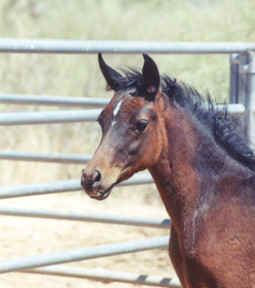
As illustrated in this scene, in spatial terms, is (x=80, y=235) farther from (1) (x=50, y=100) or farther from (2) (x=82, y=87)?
(2) (x=82, y=87)

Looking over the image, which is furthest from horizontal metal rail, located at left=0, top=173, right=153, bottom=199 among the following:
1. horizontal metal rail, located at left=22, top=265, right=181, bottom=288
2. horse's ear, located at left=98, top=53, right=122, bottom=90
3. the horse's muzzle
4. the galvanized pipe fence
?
the horse's muzzle

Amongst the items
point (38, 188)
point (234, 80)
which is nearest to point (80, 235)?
point (38, 188)

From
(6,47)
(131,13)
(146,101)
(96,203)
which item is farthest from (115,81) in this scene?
(131,13)

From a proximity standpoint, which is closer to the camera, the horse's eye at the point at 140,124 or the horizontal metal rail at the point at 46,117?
the horse's eye at the point at 140,124

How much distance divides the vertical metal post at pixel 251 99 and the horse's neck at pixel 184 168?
84 centimetres

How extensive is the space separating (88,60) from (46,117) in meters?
5.84

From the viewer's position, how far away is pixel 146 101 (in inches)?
129

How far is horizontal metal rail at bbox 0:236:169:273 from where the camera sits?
12.8ft

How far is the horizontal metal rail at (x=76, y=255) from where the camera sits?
12.8ft

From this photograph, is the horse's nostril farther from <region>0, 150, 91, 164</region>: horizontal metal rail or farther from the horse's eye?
<region>0, 150, 91, 164</region>: horizontal metal rail

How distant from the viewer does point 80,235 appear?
6555mm

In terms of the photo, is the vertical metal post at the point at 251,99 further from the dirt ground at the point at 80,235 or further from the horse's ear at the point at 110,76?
the dirt ground at the point at 80,235

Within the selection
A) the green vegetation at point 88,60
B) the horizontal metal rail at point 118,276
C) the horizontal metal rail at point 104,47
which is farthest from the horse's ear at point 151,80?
the green vegetation at point 88,60

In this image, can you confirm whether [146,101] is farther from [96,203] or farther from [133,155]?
[96,203]
